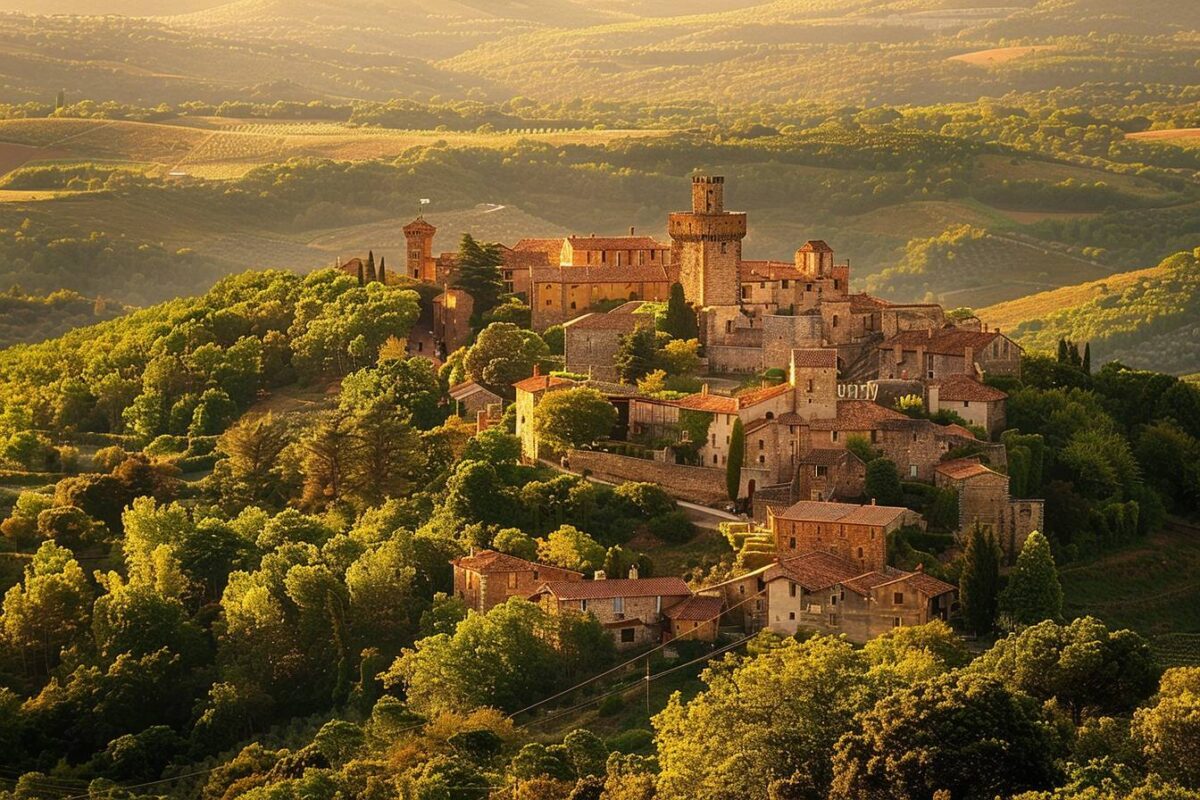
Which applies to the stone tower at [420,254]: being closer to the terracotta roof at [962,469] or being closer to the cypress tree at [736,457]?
the cypress tree at [736,457]

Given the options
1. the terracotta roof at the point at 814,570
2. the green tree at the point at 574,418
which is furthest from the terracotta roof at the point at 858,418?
the green tree at the point at 574,418

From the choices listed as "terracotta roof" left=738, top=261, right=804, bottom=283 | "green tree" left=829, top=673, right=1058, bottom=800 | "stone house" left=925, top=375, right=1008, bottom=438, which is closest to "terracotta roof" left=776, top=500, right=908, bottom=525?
"stone house" left=925, top=375, right=1008, bottom=438

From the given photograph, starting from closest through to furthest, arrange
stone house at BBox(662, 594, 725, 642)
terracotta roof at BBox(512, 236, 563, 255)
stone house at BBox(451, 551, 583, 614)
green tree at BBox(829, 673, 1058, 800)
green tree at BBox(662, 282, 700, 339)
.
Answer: green tree at BBox(829, 673, 1058, 800), stone house at BBox(662, 594, 725, 642), stone house at BBox(451, 551, 583, 614), green tree at BBox(662, 282, 700, 339), terracotta roof at BBox(512, 236, 563, 255)

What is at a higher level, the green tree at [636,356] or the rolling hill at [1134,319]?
the green tree at [636,356]

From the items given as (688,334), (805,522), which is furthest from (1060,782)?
(688,334)

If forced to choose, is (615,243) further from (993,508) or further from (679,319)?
(993,508)

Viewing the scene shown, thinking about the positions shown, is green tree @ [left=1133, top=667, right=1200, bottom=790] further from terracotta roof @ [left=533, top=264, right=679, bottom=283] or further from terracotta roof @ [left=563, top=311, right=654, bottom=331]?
terracotta roof @ [left=533, top=264, right=679, bottom=283]
